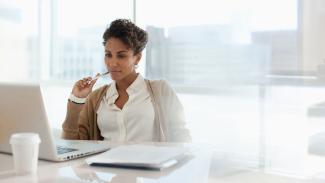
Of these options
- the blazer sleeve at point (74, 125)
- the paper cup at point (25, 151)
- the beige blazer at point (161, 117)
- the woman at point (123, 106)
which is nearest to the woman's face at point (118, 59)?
the woman at point (123, 106)

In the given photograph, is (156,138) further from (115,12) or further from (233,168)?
(115,12)

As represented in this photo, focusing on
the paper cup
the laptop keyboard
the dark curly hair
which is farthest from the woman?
the paper cup

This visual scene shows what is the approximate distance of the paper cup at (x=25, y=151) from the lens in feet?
3.04

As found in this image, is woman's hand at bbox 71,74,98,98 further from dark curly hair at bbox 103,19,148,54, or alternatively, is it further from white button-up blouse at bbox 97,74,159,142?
dark curly hair at bbox 103,19,148,54

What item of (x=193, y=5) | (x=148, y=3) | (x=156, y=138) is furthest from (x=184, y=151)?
(x=148, y=3)

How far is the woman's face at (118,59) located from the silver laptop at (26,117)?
795mm

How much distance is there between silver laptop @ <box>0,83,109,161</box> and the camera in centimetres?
102

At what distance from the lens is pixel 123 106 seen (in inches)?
73.0

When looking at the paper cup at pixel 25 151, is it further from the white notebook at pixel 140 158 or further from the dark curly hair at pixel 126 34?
the dark curly hair at pixel 126 34

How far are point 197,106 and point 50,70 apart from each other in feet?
5.35

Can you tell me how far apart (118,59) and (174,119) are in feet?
1.43

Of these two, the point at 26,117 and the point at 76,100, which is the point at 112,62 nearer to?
the point at 76,100

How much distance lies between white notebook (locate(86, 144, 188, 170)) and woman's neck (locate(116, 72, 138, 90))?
2.55ft

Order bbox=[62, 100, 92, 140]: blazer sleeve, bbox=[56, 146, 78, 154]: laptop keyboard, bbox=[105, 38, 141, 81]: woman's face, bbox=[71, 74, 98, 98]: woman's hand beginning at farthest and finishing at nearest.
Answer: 1. bbox=[105, 38, 141, 81]: woman's face
2. bbox=[71, 74, 98, 98]: woman's hand
3. bbox=[62, 100, 92, 140]: blazer sleeve
4. bbox=[56, 146, 78, 154]: laptop keyboard
